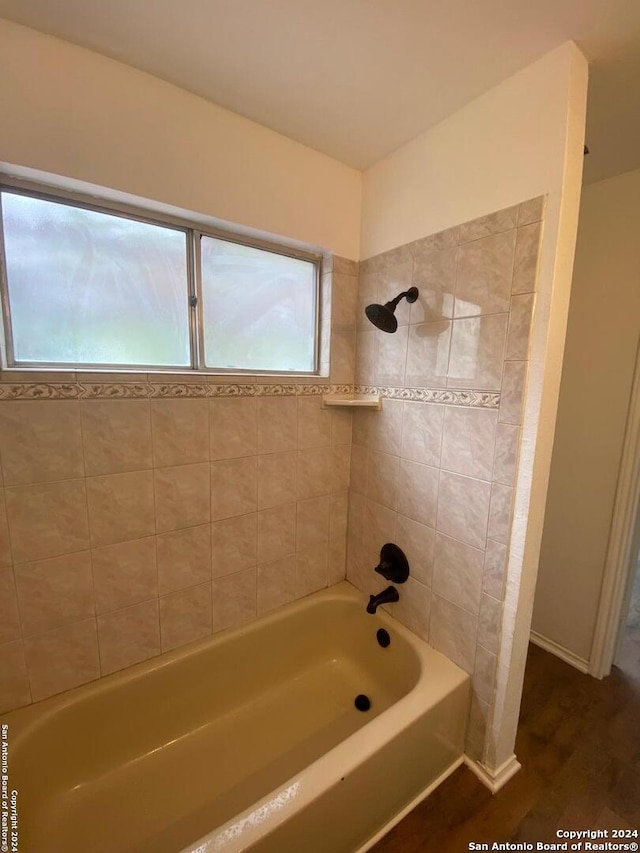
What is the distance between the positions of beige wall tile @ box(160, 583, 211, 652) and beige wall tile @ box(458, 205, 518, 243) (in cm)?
170

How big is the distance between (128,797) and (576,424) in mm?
2425

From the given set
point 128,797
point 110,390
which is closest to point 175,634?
point 128,797

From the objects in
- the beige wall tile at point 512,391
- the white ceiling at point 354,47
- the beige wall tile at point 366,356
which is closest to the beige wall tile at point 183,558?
the beige wall tile at point 366,356

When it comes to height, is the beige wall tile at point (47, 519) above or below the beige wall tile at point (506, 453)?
below

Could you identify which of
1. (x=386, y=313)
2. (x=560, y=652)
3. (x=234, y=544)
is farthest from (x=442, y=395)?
(x=560, y=652)

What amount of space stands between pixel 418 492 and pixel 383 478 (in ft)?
0.69

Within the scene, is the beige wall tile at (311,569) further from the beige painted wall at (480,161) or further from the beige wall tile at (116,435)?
the beige painted wall at (480,161)

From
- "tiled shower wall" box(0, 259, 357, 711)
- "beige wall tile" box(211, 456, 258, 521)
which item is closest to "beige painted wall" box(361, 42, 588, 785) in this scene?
"tiled shower wall" box(0, 259, 357, 711)

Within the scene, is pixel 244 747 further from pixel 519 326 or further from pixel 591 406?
pixel 591 406

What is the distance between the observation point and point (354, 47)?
39.4 inches

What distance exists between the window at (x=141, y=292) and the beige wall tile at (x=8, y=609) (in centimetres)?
68

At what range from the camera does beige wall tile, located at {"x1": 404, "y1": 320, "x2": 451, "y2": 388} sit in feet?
4.33

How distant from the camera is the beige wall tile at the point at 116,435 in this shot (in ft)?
3.78

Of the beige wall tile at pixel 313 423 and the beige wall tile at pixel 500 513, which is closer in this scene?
the beige wall tile at pixel 500 513
